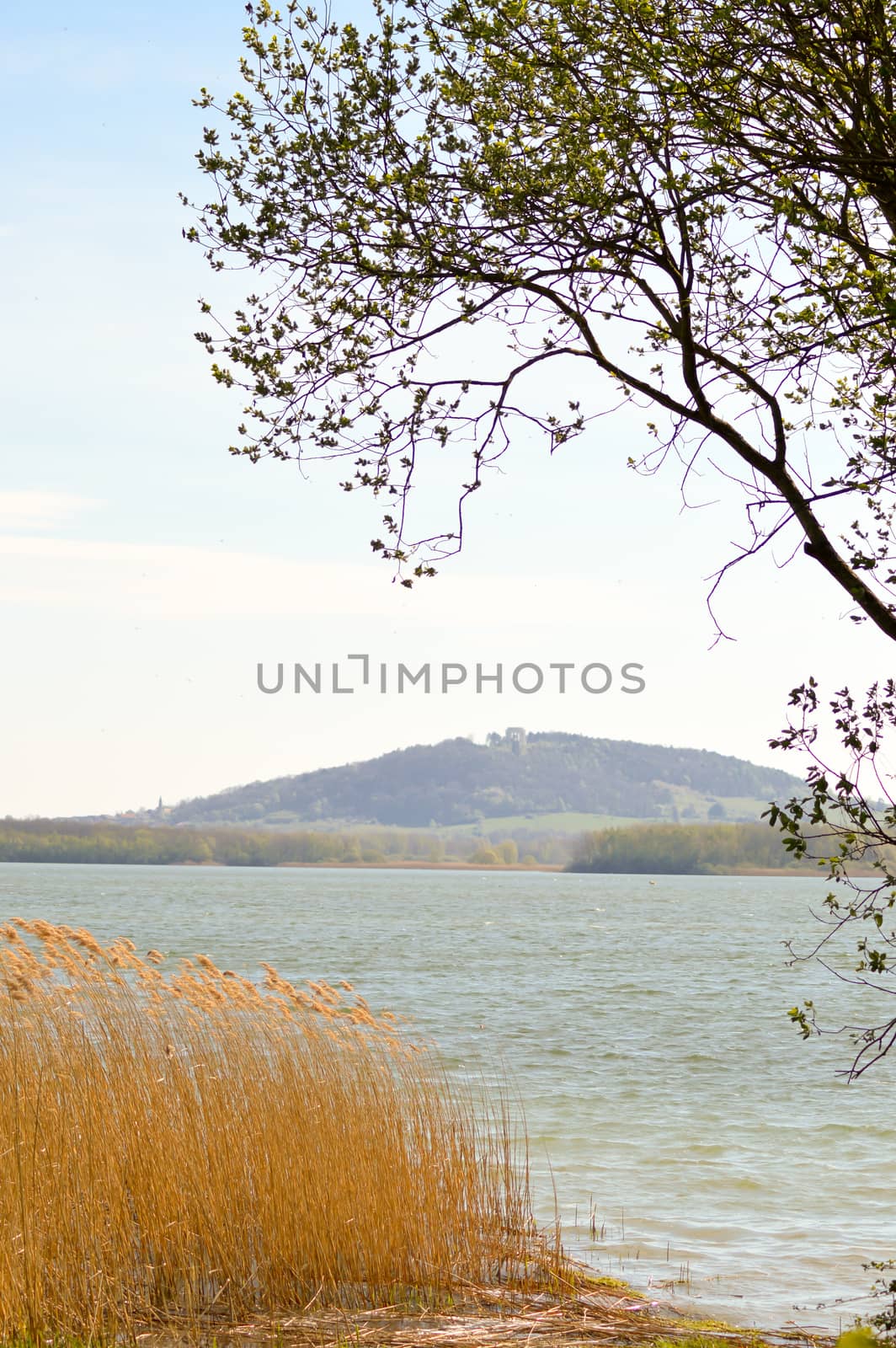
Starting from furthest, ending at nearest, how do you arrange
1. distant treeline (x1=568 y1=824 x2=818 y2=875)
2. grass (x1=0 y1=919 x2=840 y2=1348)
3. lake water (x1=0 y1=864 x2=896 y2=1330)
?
distant treeline (x1=568 y1=824 x2=818 y2=875)
lake water (x1=0 y1=864 x2=896 y2=1330)
grass (x1=0 y1=919 x2=840 y2=1348)

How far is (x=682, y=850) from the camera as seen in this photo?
167 metres

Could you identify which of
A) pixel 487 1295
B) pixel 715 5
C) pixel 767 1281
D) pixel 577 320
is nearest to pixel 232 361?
pixel 577 320

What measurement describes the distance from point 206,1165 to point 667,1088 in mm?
A: 13527

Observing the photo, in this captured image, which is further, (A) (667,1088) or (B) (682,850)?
(B) (682,850)

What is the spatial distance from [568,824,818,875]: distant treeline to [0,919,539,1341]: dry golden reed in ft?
472

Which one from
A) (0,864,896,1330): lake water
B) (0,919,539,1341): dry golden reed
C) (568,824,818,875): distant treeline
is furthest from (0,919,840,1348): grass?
(568,824,818,875): distant treeline

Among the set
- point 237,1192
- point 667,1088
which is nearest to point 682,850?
point 667,1088

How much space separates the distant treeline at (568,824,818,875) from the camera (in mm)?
155375

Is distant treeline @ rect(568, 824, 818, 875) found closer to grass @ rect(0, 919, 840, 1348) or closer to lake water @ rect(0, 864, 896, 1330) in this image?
lake water @ rect(0, 864, 896, 1330)

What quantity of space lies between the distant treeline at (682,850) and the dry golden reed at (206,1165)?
14393cm

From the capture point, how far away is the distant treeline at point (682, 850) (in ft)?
510

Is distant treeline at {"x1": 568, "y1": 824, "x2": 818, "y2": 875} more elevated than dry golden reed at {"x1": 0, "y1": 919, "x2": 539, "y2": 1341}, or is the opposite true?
dry golden reed at {"x1": 0, "y1": 919, "x2": 539, "y2": 1341}

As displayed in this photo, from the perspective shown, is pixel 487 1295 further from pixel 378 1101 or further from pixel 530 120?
pixel 530 120

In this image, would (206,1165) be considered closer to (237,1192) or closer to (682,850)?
(237,1192)
